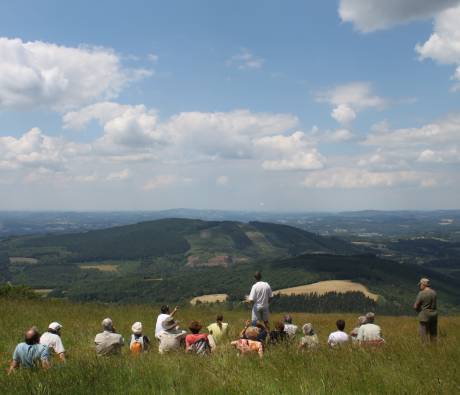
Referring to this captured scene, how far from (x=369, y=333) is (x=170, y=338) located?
4.87 m

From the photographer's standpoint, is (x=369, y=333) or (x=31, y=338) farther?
(x=369, y=333)

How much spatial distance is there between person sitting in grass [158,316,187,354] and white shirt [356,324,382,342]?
173 inches

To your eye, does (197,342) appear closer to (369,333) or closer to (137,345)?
(137,345)

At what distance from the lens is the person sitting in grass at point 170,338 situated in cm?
975

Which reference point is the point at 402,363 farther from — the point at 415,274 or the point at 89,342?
the point at 415,274

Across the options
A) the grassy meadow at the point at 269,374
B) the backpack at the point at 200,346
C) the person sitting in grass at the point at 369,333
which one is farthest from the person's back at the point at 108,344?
the person sitting in grass at the point at 369,333

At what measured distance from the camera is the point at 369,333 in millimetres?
10227

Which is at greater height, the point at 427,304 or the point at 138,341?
the point at 427,304

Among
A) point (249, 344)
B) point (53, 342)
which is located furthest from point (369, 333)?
point (53, 342)

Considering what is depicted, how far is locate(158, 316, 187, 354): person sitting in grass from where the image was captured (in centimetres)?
975

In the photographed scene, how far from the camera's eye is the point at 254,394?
473 centimetres

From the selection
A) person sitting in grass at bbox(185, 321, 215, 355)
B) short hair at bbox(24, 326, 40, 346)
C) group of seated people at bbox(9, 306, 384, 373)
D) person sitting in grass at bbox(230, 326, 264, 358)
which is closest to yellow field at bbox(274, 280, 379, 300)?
group of seated people at bbox(9, 306, 384, 373)

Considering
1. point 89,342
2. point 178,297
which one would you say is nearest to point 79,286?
point 178,297

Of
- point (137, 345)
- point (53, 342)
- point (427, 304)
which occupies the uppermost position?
point (427, 304)
